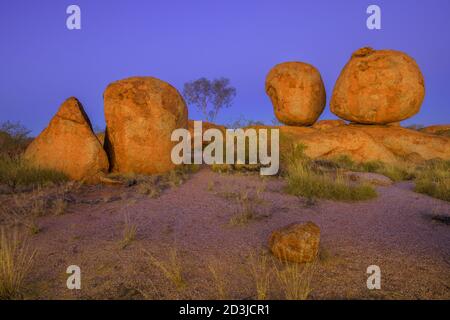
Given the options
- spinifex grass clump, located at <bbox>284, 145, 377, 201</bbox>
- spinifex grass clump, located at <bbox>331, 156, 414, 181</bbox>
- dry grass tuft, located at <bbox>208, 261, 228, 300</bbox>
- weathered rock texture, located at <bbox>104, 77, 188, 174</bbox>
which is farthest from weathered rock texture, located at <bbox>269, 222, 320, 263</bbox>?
spinifex grass clump, located at <bbox>331, 156, 414, 181</bbox>

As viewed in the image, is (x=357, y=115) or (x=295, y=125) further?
(x=295, y=125)

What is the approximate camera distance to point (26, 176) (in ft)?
22.0

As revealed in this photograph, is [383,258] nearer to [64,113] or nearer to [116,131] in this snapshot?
[116,131]

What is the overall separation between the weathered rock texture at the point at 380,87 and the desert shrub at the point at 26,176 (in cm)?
991

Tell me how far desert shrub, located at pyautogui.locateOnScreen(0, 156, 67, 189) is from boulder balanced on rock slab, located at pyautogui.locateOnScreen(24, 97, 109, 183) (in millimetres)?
162

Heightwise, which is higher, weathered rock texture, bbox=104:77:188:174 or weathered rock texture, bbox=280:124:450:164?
weathered rock texture, bbox=104:77:188:174

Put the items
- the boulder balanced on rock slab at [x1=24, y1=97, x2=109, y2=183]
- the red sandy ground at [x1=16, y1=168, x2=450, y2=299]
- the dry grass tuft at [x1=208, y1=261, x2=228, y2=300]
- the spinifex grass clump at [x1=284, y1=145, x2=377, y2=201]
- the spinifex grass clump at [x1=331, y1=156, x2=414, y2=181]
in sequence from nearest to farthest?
the dry grass tuft at [x1=208, y1=261, x2=228, y2=300] → the red sandy ground at [x1=16, y1=168, x2=450, y2=299] → the spinifex grass clump at [x1=284, y1=145, x2=377, y2=201] → the boulder balanced on rock slab at [x1=24, y1=97, x2=109, y2=183] → the spinifex grass clump at [x1=331, y1=156, x2=414, y2=181]

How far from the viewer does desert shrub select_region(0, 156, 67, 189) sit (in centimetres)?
658

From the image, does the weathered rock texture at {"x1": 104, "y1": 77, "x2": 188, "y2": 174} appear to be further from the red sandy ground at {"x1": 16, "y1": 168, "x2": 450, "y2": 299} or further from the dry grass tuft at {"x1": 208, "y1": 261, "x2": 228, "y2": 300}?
the dry grass tuft at {"x1": 208, "y1": 261, "x2": 228, "y2": 300}
